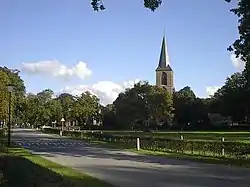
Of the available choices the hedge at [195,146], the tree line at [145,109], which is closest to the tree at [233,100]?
the tree line at [145,109]

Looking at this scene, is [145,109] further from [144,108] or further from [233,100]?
[233,100]

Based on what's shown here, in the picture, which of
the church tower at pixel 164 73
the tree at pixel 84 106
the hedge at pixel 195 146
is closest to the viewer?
the hedge at pixel 195 146

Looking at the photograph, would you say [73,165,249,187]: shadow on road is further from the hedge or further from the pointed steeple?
the pointed steeple

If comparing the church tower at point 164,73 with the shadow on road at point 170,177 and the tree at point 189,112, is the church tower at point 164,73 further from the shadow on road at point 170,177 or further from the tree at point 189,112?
the shadow on road at point 170,177

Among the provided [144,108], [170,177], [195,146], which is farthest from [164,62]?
[170,177]

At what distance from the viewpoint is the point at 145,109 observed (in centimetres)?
10875

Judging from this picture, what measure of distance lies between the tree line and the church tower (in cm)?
1577

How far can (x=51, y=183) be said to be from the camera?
11.1 m

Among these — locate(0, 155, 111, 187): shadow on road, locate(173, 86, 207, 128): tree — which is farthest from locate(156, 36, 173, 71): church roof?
locate(0, 155, 111, 187): shadow on road

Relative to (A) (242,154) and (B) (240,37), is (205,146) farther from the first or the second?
(B) (240,37)

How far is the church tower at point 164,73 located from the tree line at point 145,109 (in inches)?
621

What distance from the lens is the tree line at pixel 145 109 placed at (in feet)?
349

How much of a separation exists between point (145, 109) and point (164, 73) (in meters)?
42.3

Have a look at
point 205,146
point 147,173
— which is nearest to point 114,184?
point 147,173
